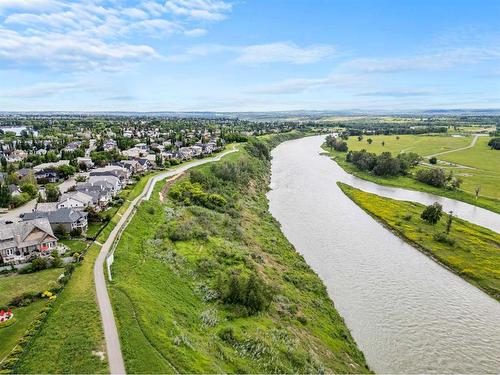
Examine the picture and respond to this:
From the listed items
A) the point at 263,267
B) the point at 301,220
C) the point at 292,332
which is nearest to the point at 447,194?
the point at 301,220

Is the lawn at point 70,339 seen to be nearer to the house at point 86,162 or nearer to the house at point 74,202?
the house at point 74,202

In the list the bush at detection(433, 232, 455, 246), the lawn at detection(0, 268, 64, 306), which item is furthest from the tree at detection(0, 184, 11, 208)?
the bush at detection(433, 232, 455, 246)

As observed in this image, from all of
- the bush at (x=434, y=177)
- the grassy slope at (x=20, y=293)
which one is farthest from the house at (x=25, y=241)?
the bush at (x=434, y=177)

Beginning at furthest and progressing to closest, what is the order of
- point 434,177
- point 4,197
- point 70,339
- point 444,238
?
point 434,177, point 4,197, point 444,238, point 70,339

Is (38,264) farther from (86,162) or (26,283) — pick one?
(86,162)

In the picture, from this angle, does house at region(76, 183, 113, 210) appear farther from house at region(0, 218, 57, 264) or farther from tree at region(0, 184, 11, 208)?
house at region(0, 218, 57, 264)

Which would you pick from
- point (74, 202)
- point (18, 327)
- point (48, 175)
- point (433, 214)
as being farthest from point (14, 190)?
point (433, 214)

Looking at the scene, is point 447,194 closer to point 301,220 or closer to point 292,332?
point 301,220

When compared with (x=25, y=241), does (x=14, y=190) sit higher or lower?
higher
